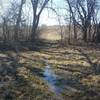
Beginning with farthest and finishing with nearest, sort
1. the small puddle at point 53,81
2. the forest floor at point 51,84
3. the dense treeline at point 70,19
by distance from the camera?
the dense treeline at point 70,19 < the small puddle at point 53,81 < the forest floor at point 51,84

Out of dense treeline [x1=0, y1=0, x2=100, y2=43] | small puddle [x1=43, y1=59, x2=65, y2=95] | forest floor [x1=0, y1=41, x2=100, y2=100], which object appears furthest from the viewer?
dense treeline [x1=0, y1=0, x2=100, y2=43]

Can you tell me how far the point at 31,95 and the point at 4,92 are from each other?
3.13 feet

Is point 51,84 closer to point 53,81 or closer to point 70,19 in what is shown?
point 53,81

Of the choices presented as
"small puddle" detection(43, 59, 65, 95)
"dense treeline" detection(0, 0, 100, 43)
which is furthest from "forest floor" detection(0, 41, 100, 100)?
"dense treeline" detection(0, 0, 100, 43)

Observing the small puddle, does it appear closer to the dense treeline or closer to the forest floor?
the forest floor

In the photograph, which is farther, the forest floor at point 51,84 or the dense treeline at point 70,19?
the dense treeline at point 70,19

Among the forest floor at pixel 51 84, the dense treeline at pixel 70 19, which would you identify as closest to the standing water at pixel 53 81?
the forest floor at pixel 51 84

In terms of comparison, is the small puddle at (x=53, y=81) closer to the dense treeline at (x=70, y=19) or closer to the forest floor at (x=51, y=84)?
the forest floor at (x=51, y=84)

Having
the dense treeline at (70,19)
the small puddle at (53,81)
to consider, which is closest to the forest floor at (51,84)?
the small puddle at (53,81)

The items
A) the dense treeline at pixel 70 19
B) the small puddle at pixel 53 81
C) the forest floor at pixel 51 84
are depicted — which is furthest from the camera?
the dense treeline at pixel 70 19

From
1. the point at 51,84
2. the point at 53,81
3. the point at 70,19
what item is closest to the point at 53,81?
Answer: the point at 53,81

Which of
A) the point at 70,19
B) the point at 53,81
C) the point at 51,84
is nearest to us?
the point at 51,84

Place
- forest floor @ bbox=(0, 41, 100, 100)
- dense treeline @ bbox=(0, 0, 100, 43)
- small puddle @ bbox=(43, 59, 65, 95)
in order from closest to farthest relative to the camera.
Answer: forest floor @ bbox=(0, 41, 100, 100), small puddle @ bbox=(43, 59, 65, 95), dense treeline @ bbox=(0, 0, 100, 43)

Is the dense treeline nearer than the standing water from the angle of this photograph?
No
